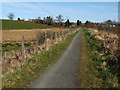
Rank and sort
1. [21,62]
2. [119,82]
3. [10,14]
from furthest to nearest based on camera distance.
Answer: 1. [10,14]
2. [21,62]
3. [119,82]

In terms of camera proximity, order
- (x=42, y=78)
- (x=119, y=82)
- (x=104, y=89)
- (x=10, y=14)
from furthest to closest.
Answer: (x=10, y=14) < (x=42, y=78) < (x=119, y=82) < (x=104, y=89)

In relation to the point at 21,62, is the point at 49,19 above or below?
above

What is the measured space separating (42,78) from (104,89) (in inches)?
113

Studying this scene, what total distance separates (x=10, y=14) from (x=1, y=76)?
152m

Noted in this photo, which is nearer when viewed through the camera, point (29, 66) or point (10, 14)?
point (29, 66)

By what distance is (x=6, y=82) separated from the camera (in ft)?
26.0

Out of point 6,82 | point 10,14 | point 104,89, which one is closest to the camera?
point 104,89

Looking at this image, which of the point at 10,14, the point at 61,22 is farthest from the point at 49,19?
the point at 10,14

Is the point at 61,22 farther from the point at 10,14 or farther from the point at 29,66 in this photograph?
the point at 29,66

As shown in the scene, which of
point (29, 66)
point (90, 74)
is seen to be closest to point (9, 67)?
point (29, 66)

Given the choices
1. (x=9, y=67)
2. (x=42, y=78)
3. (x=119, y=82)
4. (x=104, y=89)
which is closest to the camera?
(x=104, y=89)

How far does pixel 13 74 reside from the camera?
888cm

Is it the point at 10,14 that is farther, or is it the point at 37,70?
the point at 10,14

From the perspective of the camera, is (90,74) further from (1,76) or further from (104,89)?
(1,76)
